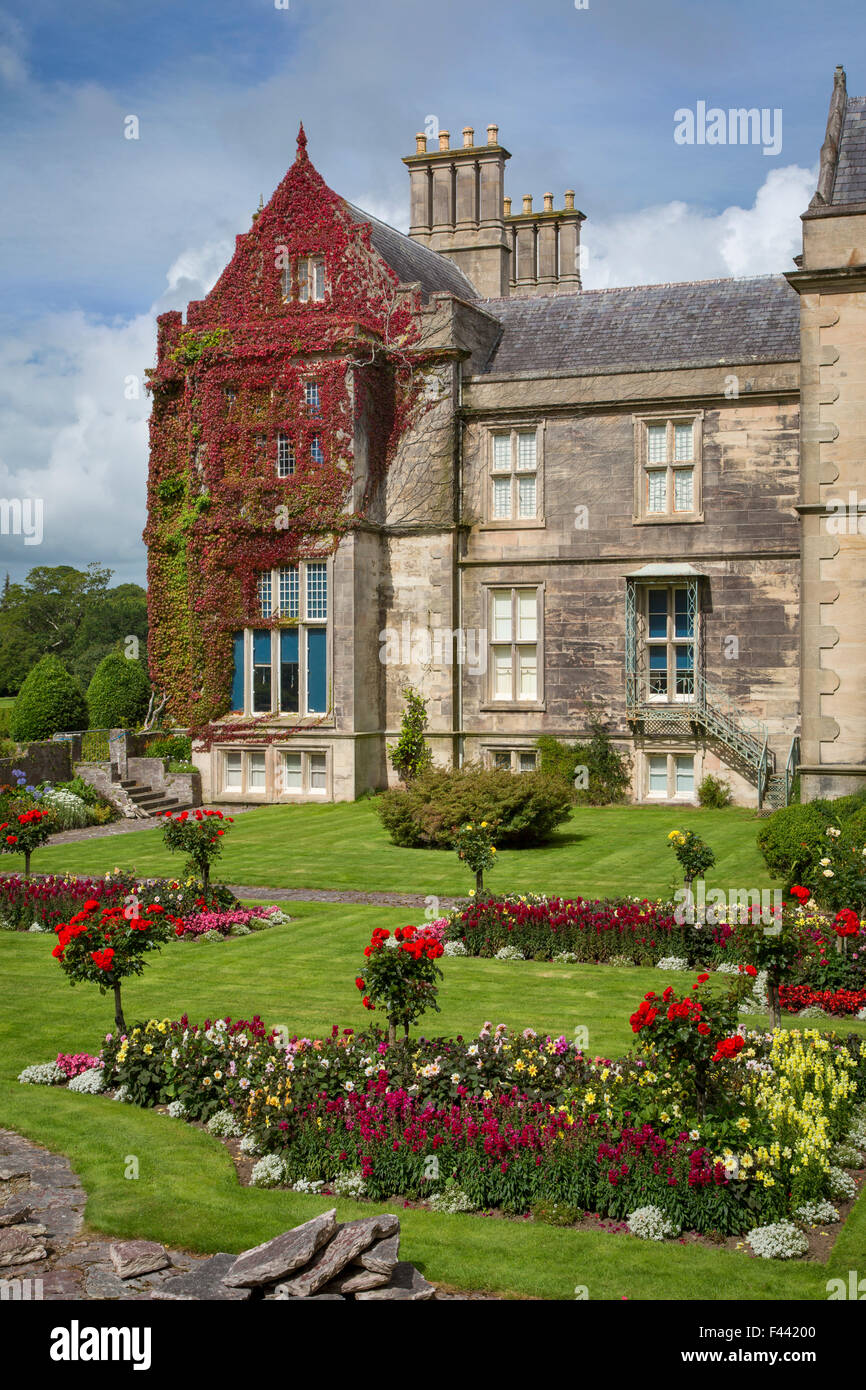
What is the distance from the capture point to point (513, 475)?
30.8m

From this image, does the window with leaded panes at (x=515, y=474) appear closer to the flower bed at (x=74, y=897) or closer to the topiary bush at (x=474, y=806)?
the topiary bush at (x=474, y=806)

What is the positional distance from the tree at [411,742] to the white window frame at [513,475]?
15.2 feet

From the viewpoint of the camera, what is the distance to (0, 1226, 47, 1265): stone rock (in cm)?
762

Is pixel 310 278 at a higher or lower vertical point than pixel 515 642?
higher

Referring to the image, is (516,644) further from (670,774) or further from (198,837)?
(198,837)

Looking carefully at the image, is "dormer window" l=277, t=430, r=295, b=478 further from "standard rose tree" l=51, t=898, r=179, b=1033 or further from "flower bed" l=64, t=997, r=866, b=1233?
"flower bed" l=64, t=997, r=866, b=1233

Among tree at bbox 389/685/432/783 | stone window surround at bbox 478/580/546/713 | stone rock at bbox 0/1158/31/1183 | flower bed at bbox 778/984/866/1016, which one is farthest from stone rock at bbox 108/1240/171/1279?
stone window surround at bbox 478/580/546/713

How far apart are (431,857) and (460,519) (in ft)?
35.9

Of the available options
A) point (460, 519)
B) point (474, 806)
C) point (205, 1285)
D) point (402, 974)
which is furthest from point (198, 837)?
point (460, 519)

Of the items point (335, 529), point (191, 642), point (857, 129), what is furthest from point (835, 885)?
point (191, 642)

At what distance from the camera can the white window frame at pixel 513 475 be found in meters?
30.5

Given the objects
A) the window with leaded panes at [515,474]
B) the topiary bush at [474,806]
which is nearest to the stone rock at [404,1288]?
the topiary bush at [474,806]
